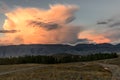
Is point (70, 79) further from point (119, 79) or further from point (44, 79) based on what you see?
point (119, 79)

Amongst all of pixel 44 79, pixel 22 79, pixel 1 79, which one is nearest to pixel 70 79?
pixel 44 79

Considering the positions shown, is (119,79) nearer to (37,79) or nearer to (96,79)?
(96,79)

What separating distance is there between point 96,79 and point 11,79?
21138mm

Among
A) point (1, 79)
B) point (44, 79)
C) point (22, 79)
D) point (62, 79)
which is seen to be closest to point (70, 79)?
point (62, 79)

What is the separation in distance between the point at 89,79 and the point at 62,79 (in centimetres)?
777

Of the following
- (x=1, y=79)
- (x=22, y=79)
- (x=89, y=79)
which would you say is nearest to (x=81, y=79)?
(x=89, y=79)

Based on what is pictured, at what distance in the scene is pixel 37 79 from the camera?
73500 mm

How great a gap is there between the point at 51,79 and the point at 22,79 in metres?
7.16

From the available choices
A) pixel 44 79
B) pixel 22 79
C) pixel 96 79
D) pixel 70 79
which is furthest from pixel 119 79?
pixel 22 79

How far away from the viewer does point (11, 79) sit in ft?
240

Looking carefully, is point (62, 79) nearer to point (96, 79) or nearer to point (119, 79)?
point (96, 79)

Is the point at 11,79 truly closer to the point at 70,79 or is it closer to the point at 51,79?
the point at 51,79

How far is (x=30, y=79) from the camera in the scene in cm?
7400

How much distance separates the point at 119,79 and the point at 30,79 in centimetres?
2244
